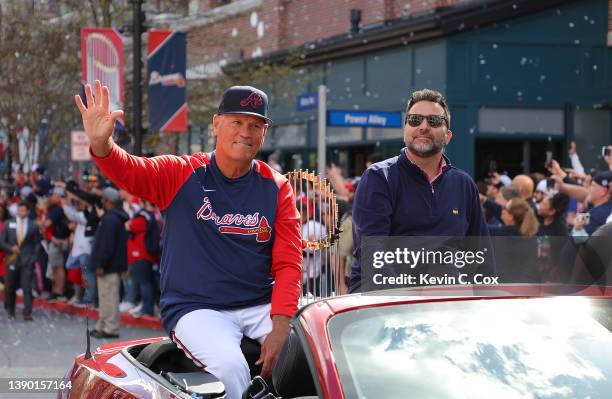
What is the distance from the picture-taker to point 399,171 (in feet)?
18.7

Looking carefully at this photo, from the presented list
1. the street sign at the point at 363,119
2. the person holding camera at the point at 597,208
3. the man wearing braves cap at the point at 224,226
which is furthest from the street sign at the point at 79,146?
the man wearing braves cap at the point at 224,226

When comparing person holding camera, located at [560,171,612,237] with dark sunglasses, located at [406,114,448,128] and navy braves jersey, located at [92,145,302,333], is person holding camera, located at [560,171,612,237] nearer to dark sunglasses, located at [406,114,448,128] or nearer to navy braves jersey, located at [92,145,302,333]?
dark sunglasses, located at [406,114,448,128]

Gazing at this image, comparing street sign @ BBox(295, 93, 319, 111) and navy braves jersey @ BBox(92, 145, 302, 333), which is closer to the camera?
navy braves jersey @ BBox(92, 145, 302, 333)

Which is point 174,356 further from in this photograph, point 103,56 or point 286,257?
point 103,56

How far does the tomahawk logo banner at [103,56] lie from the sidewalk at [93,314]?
312 cm

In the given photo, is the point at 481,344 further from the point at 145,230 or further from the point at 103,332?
the point at 145,230

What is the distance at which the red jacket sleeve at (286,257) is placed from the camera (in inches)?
187

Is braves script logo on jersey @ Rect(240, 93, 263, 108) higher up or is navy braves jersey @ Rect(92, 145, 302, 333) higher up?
braves script logo on jersey @ Rect(240, 93, 263, 108)

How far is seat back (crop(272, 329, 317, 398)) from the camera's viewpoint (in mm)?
3590

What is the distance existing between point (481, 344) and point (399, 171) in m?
2.23

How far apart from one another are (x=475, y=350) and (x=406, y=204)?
2127mm

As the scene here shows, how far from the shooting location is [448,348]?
353cm

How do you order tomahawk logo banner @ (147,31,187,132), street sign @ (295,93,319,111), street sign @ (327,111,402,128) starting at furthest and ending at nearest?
1. street sign @ (295,93,319,111)
2. tomahawk logo banner @ (147,31,187,132)
3. street sign @ (327,111,402,128)

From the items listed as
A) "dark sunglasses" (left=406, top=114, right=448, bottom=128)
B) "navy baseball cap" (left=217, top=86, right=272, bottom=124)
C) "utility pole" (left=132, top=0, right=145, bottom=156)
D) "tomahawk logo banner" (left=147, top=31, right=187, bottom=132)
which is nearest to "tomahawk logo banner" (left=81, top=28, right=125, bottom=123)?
"utility pole" (left=132, top=0, right=145, bottom=156)
